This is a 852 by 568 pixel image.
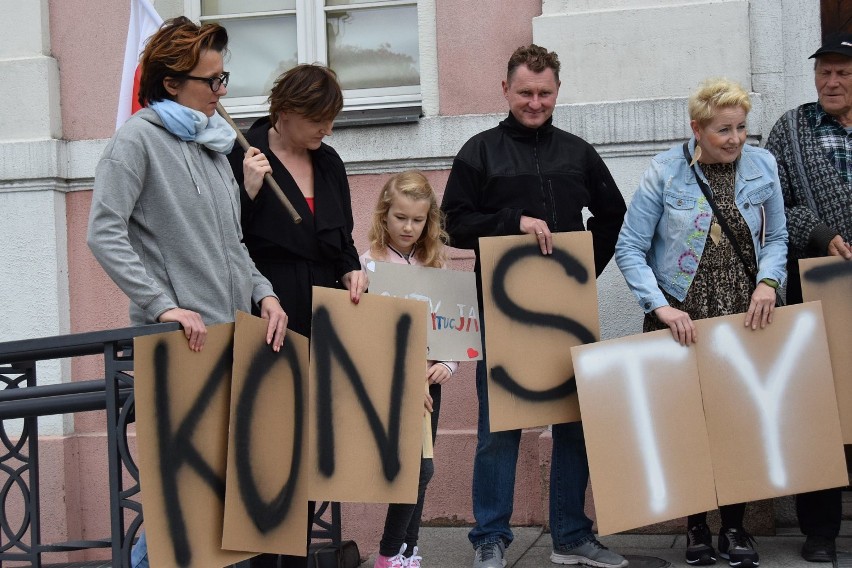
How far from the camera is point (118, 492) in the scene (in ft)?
10.3

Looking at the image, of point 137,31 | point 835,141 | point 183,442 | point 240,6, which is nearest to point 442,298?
point 183,442

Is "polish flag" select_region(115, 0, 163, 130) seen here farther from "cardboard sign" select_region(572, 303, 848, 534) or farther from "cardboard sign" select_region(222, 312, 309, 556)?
"cardboard sign" select_region(572, 303, 848, 534)

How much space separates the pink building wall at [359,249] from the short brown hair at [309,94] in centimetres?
196

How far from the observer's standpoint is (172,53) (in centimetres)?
344

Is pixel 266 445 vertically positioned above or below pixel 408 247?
below

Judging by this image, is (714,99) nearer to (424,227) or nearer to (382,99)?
(424,227)

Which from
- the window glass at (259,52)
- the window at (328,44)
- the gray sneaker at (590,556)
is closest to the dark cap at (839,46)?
the gray sneaker at (590,556)

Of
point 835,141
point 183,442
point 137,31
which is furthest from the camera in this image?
point 835,141

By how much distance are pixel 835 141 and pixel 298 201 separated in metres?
2.19

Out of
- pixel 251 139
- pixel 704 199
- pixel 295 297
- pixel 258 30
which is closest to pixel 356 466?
pixel 295 297

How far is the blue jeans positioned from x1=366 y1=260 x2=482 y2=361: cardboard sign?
23 cm

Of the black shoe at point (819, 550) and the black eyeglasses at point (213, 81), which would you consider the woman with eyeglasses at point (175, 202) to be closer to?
the black eyeglasses at point (213, 81)

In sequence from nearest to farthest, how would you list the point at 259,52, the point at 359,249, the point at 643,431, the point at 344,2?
1. the point at 643,431
2. the point at 359,249
3. the point at 344,2
4. the point at 259,52

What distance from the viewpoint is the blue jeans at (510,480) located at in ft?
14.7
